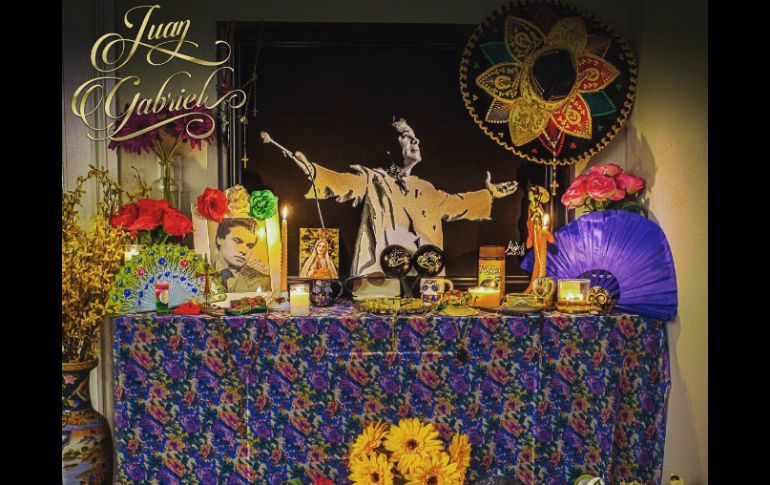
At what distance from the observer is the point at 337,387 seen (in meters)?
2.98

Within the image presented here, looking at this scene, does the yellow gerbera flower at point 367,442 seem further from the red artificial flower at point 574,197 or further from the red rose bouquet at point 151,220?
the red artificial flower at point 574,197

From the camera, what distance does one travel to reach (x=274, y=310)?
3154 mm

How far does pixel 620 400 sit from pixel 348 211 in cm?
169

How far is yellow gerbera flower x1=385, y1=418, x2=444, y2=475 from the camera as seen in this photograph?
9.59 ft

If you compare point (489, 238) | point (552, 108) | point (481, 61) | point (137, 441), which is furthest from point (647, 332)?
point (137, 441)

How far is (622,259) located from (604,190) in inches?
14.0

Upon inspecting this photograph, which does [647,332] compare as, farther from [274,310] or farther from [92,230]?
[92,230]

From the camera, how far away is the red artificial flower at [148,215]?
10.5ft

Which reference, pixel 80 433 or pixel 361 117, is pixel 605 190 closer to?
pixel 361 117

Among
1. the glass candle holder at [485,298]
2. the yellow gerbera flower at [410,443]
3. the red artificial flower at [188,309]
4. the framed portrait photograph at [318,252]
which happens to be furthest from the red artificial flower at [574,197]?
the red artificial flower at [188,309]

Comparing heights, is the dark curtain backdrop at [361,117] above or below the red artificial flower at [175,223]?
above

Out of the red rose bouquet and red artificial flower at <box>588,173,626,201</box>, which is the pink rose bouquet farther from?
the red rose bouquet

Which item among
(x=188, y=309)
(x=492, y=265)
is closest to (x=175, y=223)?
(x=188, y=309)

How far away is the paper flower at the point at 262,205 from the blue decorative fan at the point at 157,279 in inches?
15.1
